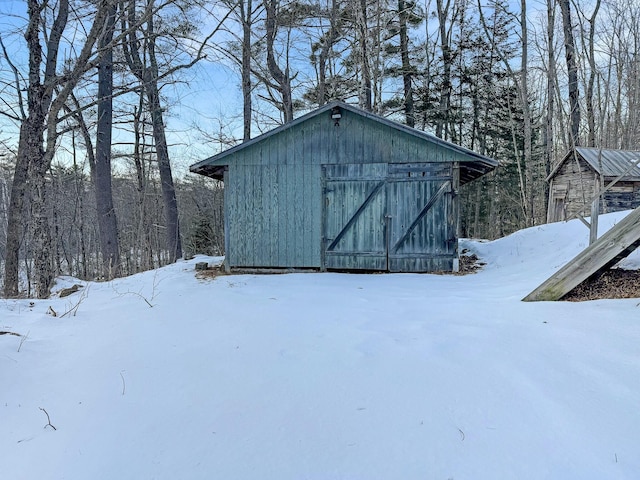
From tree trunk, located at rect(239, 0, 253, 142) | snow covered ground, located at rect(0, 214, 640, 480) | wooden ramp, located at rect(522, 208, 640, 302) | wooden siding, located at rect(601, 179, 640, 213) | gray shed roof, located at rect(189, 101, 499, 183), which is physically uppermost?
tree trunk, located at rect(239, 0, 253, 142)

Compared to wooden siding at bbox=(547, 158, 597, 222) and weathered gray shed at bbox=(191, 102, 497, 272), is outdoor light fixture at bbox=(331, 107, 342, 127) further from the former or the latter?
wooden siding at bbox=(547, 158, 597, 222)

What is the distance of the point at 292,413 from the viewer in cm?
195

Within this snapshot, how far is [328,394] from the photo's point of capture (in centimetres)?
213

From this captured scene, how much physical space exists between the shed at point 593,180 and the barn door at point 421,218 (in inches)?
275

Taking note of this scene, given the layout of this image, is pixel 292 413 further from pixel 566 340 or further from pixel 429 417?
pixel 566 340

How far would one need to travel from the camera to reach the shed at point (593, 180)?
12.7 metres

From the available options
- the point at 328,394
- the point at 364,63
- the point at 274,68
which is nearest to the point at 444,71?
the point at 364,63

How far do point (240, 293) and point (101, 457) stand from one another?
3.69m

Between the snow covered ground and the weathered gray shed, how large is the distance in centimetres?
360

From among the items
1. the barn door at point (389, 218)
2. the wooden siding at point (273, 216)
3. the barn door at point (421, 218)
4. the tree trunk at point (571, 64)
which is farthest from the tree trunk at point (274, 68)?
the tree trunk at point (571, 64)

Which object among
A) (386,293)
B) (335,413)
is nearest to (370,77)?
(386,293)

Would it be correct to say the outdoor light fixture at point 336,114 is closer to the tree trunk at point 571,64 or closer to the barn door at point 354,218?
the barn door at point 354,218

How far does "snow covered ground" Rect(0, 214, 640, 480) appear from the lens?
1.58 metres

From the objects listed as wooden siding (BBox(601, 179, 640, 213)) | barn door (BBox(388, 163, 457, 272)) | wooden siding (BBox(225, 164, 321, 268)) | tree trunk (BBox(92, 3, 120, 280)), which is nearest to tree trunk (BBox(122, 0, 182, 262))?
tree trunk (BBox(92, 3, 120, 280))
